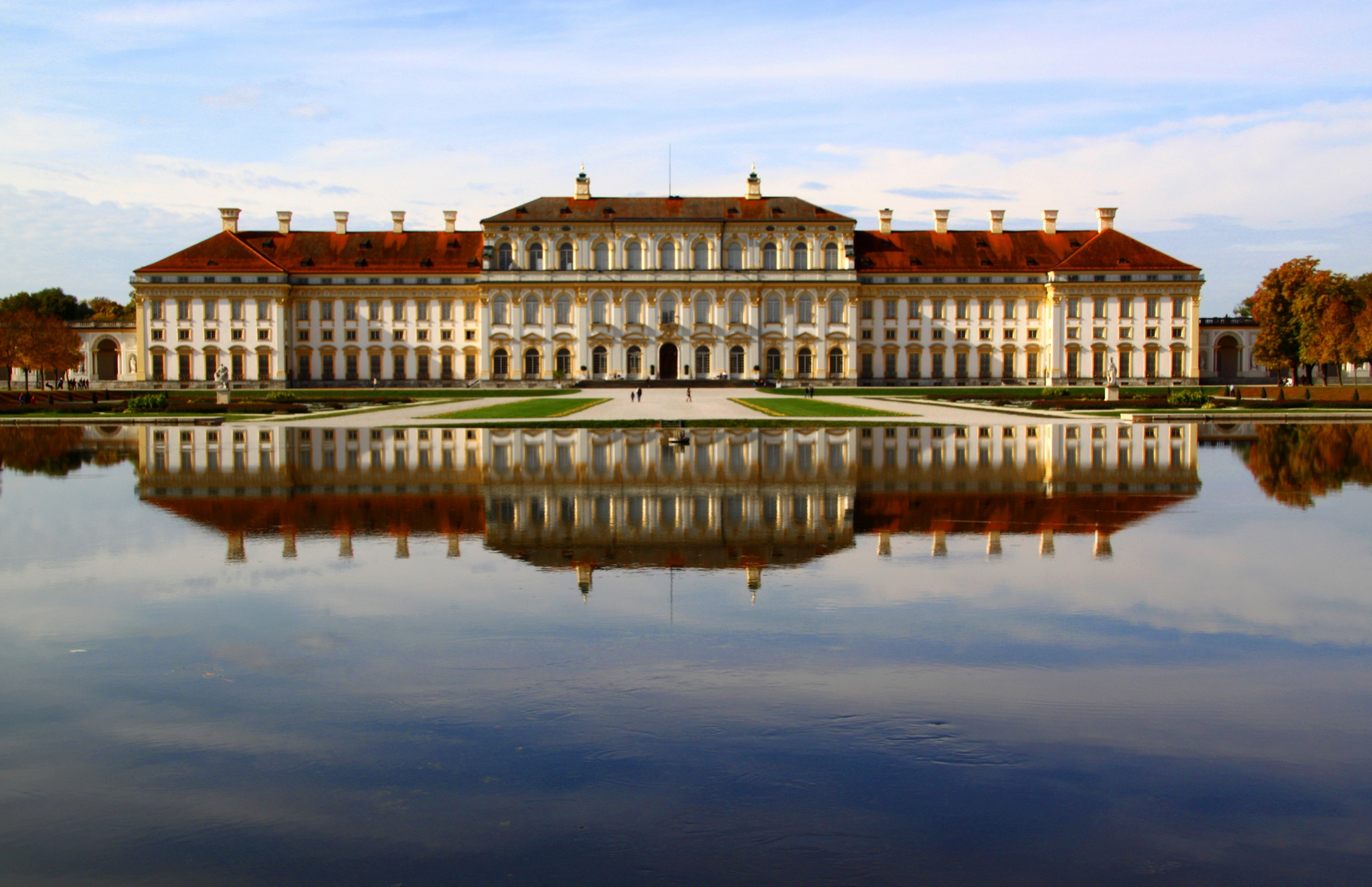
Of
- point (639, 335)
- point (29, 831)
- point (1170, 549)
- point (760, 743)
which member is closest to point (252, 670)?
point (29, 831)

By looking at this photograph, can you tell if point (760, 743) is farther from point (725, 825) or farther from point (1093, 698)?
point (1093, 698)

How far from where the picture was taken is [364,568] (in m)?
10.8

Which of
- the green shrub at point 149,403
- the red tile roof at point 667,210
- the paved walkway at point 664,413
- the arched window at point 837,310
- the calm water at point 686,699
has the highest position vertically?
the red tile roof at point 667,210

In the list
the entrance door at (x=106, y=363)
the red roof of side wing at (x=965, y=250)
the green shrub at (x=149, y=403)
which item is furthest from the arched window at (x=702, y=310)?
the entrance door at (x=106, y=363)

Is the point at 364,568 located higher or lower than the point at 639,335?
lower

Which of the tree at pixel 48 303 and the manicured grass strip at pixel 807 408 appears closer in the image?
the manicured grass strip at pixel 807 408

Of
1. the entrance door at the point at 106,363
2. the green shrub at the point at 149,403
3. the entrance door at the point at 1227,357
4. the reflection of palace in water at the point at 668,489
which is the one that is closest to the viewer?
the reflection of palace in water at the point at 668,489

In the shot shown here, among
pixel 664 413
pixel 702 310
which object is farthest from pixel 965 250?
pixel 664 413

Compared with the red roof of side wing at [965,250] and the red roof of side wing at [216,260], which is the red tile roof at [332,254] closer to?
the red roof of side wing at [216,260]

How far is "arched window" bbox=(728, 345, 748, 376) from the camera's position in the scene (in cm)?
8600

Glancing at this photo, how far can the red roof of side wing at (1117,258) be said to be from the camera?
278 ft

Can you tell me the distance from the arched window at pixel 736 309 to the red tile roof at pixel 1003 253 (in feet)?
32.0

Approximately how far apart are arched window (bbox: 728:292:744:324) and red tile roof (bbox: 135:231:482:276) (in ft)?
64.1

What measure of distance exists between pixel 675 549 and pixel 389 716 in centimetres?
546
